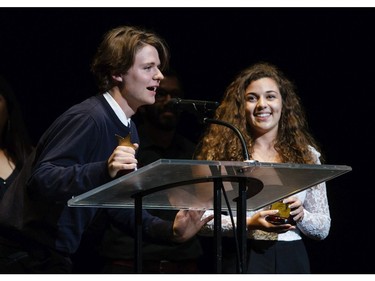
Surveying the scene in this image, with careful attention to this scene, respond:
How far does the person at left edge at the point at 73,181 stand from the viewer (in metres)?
2.92

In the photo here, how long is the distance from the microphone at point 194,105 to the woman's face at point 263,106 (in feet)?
3.05

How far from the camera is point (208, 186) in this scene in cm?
267

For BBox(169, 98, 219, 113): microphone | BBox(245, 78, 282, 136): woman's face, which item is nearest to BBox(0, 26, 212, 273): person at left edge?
BBox(169, 98, 219, 113): microphone

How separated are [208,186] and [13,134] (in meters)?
1.62

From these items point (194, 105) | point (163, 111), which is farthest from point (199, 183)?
point (163, 111)

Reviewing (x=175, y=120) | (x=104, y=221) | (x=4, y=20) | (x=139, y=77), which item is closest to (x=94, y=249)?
(x=104, y=221)

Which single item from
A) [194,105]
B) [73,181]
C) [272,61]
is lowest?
[73,181]

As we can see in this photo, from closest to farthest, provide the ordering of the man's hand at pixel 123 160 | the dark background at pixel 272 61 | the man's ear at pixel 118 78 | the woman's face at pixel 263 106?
the man's hand at pixel 123 160 → the man's ear at pixel 118 78 → the woman's face at pixel 263 106 → the dark background at pixel 272 61

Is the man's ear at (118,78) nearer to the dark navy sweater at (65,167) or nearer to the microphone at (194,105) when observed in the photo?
the dark navy sweater at (65,167)

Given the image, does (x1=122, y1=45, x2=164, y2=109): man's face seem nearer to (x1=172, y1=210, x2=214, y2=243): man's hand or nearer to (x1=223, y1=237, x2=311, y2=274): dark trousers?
A: (x1=172, y1=210, x2=214, y2=243): man's hand

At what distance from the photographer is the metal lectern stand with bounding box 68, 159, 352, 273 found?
2.42 meters

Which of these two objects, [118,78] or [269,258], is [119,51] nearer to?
[118,78]

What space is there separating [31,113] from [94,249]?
37.1 inches

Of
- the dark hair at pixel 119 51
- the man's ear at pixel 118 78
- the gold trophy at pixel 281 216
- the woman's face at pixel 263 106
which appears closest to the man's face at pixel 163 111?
the woman's face at pixel 263 106
